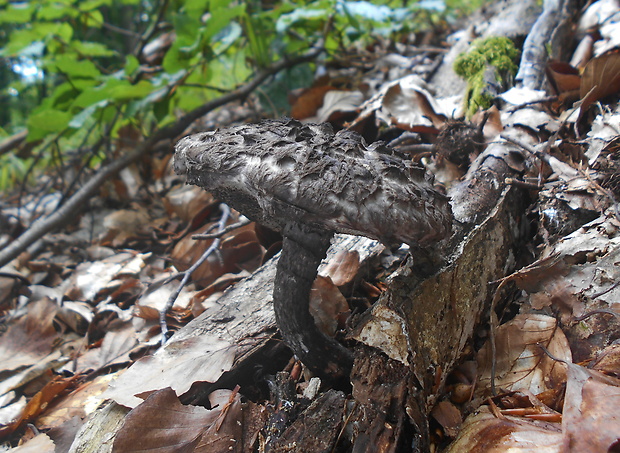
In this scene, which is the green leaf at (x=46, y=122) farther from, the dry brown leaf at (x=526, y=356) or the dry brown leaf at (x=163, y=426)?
the dry brown leaf at (x=526, y=356)

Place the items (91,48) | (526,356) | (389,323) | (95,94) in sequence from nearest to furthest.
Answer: (389,323)
(526,356)
(95,94)
(91,48)

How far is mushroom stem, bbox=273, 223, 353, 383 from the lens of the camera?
1.63 metres

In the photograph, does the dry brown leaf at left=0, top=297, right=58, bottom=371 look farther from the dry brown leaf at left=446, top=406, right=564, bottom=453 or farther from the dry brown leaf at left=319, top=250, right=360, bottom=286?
the dry brown leaf at left=446, top=406, right=564, bottom=453

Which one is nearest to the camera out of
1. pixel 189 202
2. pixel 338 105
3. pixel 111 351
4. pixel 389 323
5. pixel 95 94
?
pixel 389 323

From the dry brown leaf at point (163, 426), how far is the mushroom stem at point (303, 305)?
43cm

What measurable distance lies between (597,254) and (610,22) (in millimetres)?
2257

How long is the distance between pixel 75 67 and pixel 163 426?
3198 mm

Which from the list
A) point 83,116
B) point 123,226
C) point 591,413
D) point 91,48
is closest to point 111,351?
point 123,226

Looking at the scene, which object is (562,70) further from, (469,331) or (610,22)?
(469,331)

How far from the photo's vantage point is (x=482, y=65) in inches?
121

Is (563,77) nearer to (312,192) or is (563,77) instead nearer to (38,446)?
(312,192)

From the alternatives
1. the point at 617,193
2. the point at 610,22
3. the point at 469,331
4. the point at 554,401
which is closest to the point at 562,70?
the point at 610,22

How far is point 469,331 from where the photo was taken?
1.85 meters

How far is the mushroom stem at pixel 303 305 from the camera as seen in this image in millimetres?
1635
